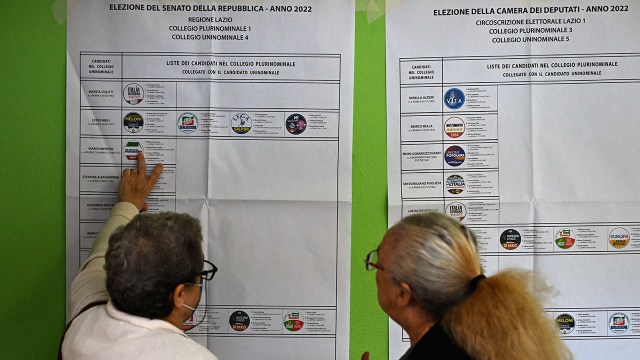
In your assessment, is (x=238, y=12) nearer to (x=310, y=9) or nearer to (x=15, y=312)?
(x=310, y=9)

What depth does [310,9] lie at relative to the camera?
169 cm

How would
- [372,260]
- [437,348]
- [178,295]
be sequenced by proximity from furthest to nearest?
[372,260], [178,295], [437,348]

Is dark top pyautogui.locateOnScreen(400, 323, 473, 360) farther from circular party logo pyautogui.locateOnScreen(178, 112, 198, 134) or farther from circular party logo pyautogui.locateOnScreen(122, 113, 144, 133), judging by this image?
circular party logo pyautogui.locateOnScreen(122, 113, 144, 133)

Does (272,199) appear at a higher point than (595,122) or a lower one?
lower

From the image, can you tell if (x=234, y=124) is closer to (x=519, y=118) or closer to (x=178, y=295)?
(x=178, y=295)

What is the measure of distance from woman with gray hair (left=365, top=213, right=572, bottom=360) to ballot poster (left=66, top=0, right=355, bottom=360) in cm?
49

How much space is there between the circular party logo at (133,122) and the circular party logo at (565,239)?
1.24 m

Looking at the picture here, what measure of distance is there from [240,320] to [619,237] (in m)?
1.12

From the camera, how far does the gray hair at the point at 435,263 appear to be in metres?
1.15

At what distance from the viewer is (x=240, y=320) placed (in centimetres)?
171

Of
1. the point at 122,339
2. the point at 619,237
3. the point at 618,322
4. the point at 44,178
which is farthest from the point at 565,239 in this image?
the point at 44,178

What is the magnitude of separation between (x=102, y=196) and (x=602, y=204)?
143cm

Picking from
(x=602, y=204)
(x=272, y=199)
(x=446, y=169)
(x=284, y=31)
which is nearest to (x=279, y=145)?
(x=272, y=199)

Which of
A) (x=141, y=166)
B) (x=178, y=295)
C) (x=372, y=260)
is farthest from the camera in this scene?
(x=141, y=166)
